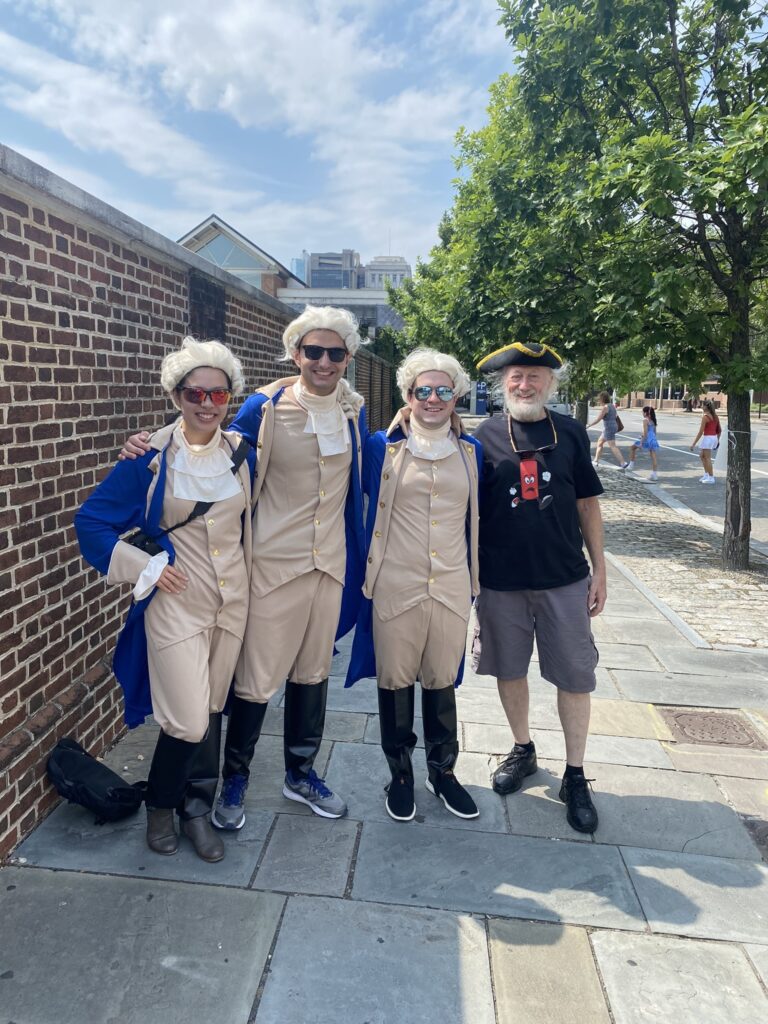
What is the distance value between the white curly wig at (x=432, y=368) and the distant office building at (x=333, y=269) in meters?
107

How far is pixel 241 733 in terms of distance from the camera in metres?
2.96

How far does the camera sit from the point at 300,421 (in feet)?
9.12

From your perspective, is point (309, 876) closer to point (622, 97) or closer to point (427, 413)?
point (427, 413)

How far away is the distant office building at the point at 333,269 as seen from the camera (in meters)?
107

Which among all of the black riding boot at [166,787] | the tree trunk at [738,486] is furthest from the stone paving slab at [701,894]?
the tree trunk at [738,486]

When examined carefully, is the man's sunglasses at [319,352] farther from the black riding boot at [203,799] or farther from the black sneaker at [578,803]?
the black sneaker at [578,803]

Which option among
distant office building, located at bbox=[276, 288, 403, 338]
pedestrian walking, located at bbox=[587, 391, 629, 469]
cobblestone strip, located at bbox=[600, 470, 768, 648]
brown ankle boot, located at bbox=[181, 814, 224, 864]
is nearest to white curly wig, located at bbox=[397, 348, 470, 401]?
brown ankle boot, located at bbox=[181, 814, 224, 864]

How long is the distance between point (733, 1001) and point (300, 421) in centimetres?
238

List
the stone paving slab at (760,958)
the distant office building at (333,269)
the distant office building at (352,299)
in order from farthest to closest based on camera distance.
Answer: the distant office building at (333,269), the distant office building at (352,299), the stone paving slab at (760,958)

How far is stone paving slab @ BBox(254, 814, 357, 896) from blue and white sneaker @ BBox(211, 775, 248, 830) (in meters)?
0.16

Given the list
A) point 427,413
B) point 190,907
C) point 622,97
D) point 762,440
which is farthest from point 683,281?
point 762,440

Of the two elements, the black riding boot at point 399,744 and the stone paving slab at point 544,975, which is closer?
the stone paving slab at point 544,975

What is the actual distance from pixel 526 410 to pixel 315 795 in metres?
1.89

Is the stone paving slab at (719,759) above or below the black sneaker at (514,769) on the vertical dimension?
below
